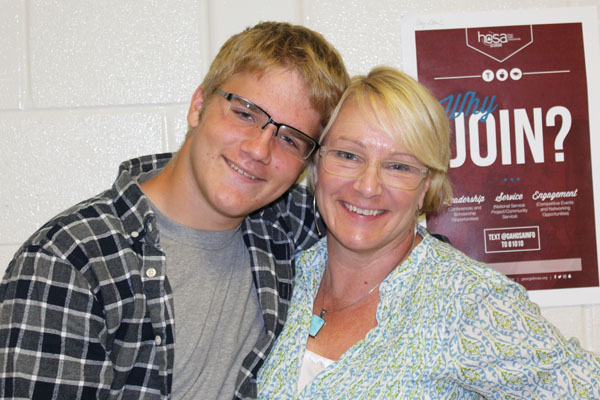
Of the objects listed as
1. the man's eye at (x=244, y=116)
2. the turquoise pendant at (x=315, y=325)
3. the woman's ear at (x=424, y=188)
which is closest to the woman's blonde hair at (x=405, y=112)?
the woman's ear at (x=424, y=188)

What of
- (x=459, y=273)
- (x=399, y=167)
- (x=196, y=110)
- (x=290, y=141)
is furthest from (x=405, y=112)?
(x=196, y=110)

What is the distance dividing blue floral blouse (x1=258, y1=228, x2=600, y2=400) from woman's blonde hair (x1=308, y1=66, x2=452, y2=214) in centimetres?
23

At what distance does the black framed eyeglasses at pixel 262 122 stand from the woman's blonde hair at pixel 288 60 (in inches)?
2.7

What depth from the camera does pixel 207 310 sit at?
122cm

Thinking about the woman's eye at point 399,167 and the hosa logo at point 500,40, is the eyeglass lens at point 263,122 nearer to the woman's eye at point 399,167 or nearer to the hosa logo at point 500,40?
the woman's eye at point 399,167

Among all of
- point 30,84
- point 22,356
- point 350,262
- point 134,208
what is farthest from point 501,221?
point 30,84

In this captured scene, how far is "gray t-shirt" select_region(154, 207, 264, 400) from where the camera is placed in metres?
1.18

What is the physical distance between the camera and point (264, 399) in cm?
121

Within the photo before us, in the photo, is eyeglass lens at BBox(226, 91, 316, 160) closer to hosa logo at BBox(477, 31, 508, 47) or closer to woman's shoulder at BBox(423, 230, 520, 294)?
woman's shoulder at BBox(423, 230, 520, 294)

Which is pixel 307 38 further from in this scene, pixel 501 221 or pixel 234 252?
pixel 501 221

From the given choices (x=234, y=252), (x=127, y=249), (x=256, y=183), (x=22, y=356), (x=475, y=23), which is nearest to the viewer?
(x=22, y=356)

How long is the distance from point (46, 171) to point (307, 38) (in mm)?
861

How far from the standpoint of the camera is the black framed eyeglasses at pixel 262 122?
3.94 feet

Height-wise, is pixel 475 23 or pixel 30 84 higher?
pixel 475 23
